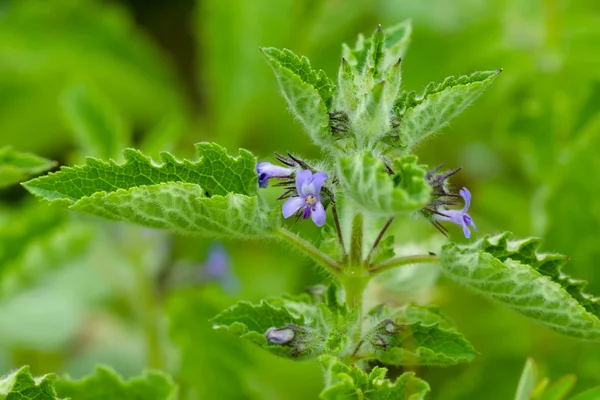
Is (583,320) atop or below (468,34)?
below

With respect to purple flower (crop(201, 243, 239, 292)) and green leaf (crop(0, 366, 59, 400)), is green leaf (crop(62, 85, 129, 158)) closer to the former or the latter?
purple flower (crop(201, 243, 239, 292))

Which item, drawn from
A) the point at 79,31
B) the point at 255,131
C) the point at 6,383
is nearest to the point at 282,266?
the point at 255,131

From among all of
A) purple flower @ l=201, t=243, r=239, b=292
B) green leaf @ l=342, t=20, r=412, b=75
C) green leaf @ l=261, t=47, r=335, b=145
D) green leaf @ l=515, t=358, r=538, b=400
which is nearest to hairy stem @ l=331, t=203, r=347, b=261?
green leaf @ l=261, t=47, r=335, b=145

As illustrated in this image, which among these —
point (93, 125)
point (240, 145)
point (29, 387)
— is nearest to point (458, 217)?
point (29, 387)

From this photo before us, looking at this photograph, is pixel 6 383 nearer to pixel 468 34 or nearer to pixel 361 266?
pixel 361 266

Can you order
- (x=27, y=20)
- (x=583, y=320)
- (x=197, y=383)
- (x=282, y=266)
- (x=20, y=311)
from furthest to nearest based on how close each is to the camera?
(x=27, y=20), (x=282, y=266), (x=20, y=311), (x=197, y=383), (x=583, y=320)
